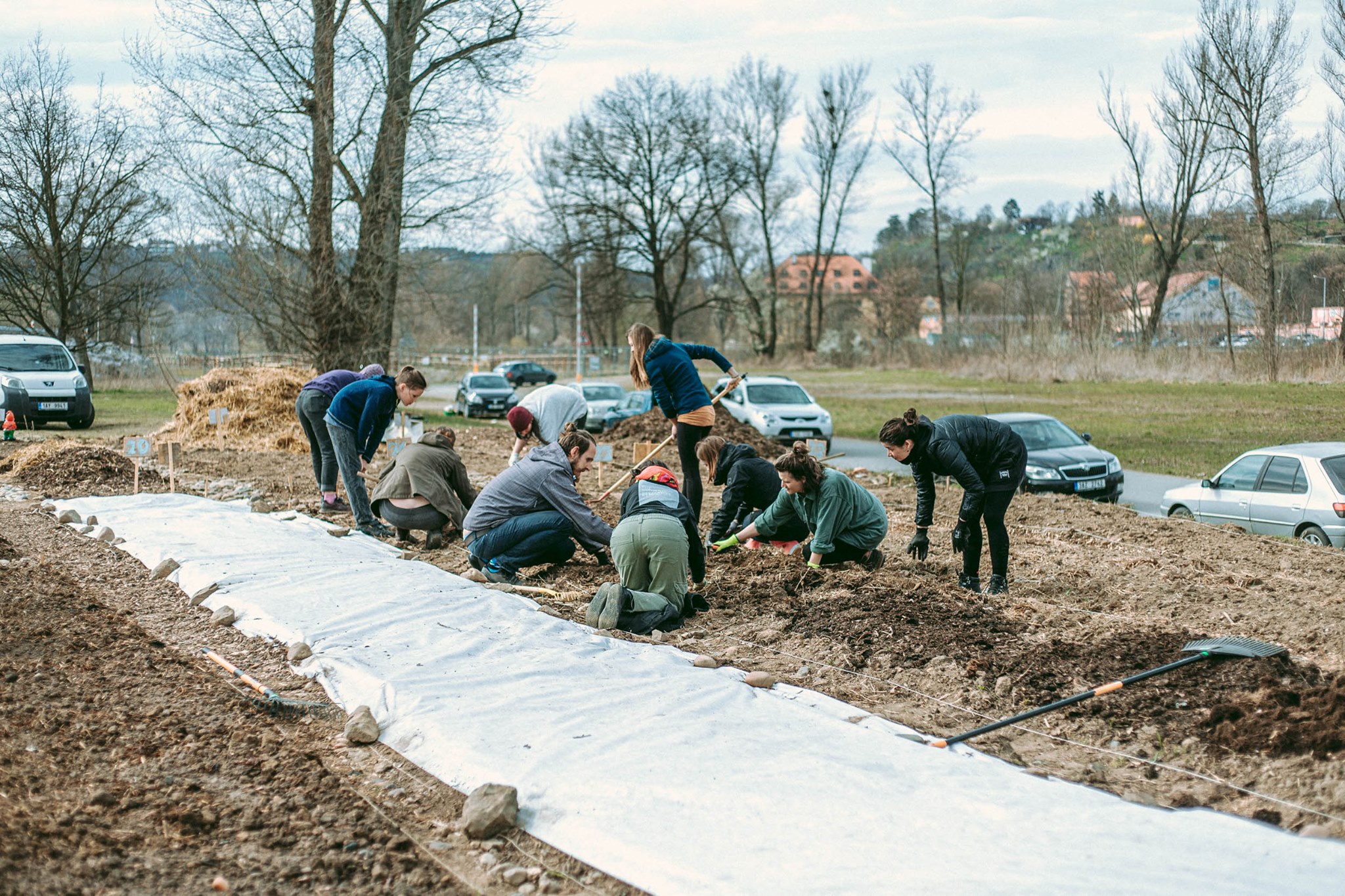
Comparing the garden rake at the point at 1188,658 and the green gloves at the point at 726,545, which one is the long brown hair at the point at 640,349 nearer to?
the green gloves at the point at 726,545

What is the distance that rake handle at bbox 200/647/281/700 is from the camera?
469 cm

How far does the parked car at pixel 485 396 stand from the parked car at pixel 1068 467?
1743 centimetres

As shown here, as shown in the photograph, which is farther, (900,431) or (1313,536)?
(1313,536)

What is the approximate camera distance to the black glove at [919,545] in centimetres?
779

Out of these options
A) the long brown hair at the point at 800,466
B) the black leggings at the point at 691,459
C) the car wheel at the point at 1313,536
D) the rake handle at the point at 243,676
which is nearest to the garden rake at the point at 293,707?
the rake handle at the point at 243,676

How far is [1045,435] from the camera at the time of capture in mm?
13711

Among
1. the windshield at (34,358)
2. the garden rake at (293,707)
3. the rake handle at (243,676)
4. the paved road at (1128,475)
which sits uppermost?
the windshield at (34,358)

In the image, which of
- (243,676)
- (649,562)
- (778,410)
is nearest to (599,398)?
(778,410)

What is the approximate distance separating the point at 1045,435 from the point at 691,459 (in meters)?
7.25

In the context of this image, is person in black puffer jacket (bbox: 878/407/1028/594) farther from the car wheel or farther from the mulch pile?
the mulch pile

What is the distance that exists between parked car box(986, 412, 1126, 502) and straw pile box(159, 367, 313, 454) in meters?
10.7

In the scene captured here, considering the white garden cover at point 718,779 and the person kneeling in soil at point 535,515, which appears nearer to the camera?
the white garden cover at point 718,779

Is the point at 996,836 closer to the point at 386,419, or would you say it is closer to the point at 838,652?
the point at 838,652

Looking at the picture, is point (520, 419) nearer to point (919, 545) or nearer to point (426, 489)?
point (426, 489)
